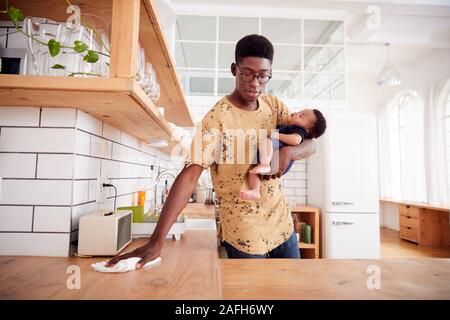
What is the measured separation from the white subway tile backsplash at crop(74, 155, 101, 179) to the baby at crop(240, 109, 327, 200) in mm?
597

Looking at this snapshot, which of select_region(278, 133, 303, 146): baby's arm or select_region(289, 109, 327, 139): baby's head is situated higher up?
select_region(289, 109, 327, 139): baby's head

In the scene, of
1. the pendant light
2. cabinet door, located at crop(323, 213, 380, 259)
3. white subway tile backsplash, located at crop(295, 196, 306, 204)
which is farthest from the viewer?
the pendant light

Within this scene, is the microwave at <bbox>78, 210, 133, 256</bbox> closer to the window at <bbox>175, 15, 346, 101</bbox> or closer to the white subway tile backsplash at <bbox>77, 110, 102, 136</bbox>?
the white subway tile backsplash at <bbox>77, 110, 102, 136</bbox>

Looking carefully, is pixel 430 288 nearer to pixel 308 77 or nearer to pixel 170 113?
pixel 170 113

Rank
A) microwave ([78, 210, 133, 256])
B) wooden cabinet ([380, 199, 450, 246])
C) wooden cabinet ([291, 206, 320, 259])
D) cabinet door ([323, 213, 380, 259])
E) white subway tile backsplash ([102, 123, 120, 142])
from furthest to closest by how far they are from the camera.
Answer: wooden cabinet ([380, 199, 450, 246]) → wooden cabinet ([291, 206, 320, 259]) → cabinet door ([323, 213, 380, 259]) → white subway tile backsplash ([102, 123, 120, 142]) → microwave ([78, 210, 133, 256])

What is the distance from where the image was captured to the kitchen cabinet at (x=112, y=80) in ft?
2.24

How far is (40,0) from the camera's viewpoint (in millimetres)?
827

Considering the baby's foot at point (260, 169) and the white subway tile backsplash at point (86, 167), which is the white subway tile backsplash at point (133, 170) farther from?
the baby's foot at point (260, 169)

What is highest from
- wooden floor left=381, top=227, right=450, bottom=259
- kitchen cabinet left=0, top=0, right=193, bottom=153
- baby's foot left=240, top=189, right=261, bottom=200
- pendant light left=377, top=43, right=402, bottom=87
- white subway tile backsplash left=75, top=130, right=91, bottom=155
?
pendant light left=377, top=43, right=402, bottom=87

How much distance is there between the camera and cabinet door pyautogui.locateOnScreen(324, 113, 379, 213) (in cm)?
291

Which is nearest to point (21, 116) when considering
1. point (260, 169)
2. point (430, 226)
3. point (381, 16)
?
point (260, 169)

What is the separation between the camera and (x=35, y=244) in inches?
34.6

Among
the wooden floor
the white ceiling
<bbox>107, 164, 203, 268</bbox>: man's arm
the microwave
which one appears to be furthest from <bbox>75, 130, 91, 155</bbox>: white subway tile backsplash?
the wooden floor
